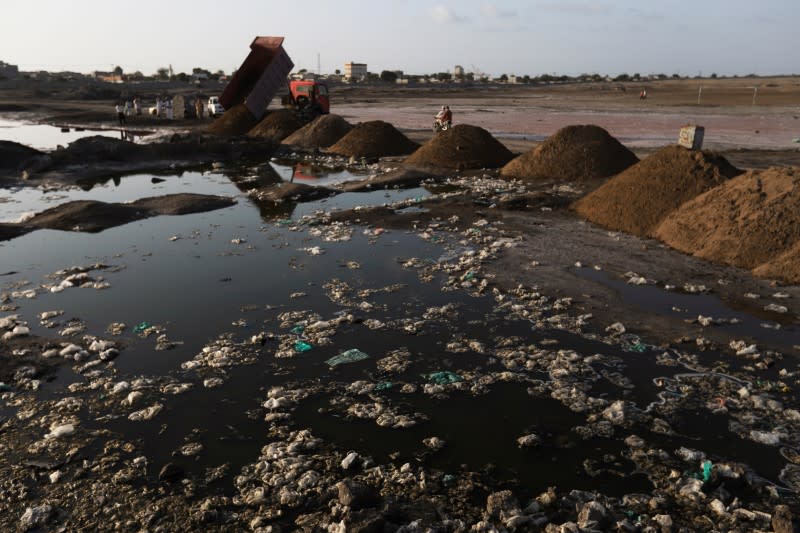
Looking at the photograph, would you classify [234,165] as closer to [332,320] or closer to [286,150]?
[286,150]

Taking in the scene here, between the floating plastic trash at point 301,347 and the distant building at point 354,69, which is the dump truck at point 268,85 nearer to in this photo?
the floating plastic trash at point 301,347

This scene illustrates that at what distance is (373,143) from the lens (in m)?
19.2

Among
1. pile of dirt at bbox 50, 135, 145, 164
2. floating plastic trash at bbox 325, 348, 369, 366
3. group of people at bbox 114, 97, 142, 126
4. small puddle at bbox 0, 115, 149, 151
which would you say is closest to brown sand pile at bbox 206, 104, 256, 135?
small puddle at bbox 0, 115, 149, 151


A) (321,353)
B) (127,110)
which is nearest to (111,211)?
(321,353)

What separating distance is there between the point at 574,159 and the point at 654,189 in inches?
166

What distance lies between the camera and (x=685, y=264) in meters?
7.80

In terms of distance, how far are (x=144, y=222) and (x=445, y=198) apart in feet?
21.5

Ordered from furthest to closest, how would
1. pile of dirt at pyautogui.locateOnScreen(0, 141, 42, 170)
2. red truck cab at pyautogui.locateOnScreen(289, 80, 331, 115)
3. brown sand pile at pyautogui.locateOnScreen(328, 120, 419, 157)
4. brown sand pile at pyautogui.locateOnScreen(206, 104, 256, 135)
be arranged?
red truck cab at pyautogui.locateOnScreen(289, 80, 331, 115)
brown sand pile at pyautogui.locateOnScreen(206, 104, 256, 135)
brown sand pile at pyautogui.locateOnScreen(328, 120, 419, 157)
pile of dirt at pyautogui.locateOnScreen(0, 141, 42, 170)

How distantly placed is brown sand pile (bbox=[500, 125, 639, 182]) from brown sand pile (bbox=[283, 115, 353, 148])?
9.10 m

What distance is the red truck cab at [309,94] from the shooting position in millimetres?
26953

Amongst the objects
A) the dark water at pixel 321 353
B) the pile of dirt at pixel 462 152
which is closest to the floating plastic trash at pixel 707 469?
the dark water at pixel 321 353

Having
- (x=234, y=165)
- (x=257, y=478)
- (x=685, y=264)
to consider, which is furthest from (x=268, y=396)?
(x=234, y=165)

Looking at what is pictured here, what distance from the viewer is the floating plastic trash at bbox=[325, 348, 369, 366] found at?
5.08 metres

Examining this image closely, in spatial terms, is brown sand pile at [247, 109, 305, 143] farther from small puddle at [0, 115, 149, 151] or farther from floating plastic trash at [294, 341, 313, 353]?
floating plastic trash at [294, 341, 313, 353]
